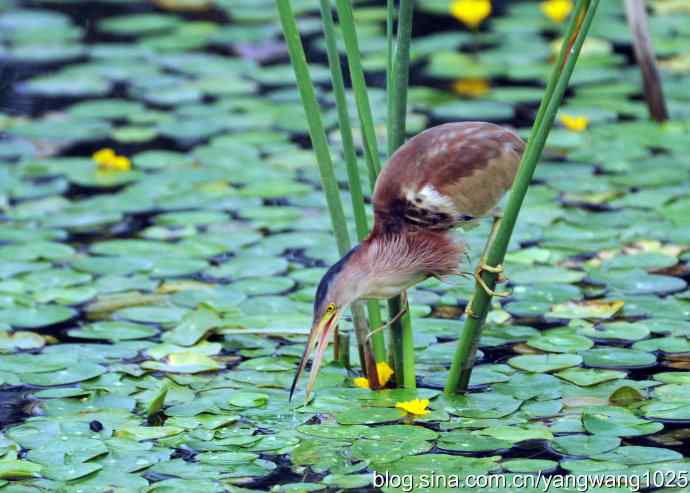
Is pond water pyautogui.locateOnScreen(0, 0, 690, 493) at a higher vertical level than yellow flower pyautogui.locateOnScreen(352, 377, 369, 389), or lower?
higher

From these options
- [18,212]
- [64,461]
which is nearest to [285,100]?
[18,212]

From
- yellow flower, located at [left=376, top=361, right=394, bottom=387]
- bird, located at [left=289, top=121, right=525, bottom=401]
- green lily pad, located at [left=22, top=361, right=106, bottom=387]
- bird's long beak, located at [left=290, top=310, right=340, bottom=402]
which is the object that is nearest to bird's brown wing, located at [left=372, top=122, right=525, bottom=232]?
bird, located at [left=289, top=121, right=525, bottom=401]

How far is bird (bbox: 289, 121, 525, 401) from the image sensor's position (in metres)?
4.01

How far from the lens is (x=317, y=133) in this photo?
4.02 meters

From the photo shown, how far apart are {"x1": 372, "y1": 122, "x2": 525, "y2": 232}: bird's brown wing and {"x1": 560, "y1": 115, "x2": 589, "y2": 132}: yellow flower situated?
236 cm

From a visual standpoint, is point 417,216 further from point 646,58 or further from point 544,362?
point 646,58

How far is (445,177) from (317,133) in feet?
1.63

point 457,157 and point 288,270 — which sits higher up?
point 457,157

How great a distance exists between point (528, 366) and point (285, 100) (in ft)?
11.3

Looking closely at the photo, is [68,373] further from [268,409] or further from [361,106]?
[361,106]

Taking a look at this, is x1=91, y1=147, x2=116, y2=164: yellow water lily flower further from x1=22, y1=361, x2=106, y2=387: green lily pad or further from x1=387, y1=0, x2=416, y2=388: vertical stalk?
x1=387, y1=0, x2=416, y2=388: vertical stalk

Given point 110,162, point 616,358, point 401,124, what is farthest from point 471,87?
point 401,124

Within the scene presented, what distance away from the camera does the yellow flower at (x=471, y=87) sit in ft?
25.0

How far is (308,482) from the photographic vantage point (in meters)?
3.69
